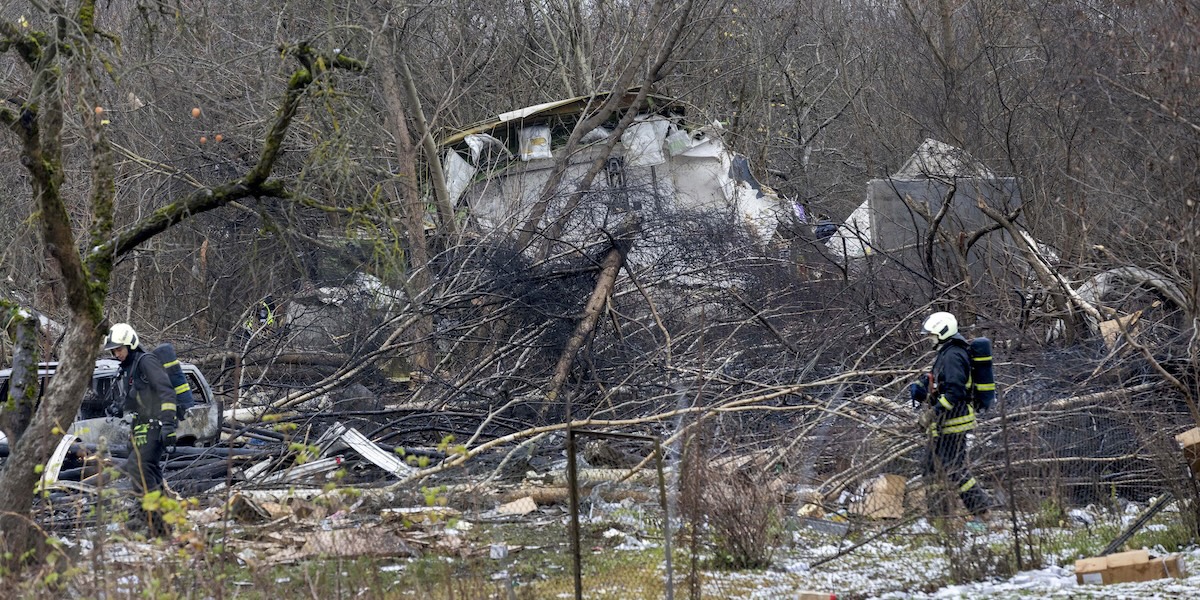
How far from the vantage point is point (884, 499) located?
26.0 ft

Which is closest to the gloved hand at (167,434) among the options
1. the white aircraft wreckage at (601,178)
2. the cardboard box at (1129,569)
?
the white aircraft wreckage at (601,178)

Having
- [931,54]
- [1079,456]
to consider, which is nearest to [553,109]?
[931,54]

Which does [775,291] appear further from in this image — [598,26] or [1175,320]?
[598,26]

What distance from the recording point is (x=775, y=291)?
12703 mm

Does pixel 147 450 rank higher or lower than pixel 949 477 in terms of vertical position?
higher

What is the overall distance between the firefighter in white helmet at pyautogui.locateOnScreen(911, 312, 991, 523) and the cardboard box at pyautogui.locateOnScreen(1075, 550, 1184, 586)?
108 centimetres

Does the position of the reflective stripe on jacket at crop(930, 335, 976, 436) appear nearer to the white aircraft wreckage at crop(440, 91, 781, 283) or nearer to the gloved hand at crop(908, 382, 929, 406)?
the gloved hand at crop(908, 382, 929, 406)

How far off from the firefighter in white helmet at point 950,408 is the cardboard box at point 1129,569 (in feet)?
3.55

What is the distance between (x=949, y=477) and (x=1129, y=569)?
4.38ft

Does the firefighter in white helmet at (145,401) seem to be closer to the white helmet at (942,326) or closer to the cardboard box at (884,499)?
the cardboard box at (884,499)

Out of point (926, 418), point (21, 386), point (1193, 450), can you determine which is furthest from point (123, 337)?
point (1193, 450)

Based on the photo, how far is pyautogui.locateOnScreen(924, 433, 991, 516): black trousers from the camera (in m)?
7.04

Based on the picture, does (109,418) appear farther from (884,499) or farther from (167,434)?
(884,499)

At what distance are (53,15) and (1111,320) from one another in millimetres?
9088
